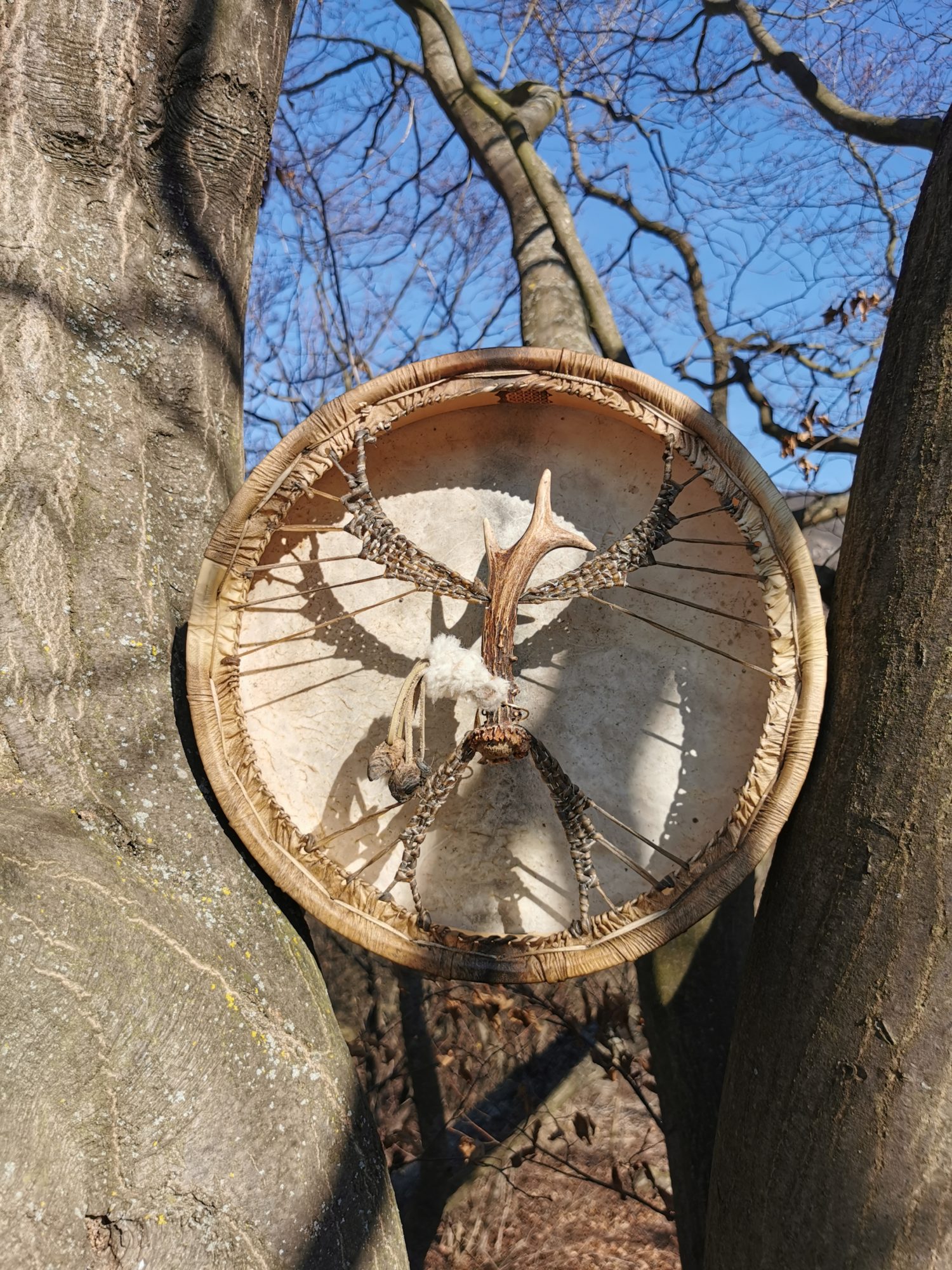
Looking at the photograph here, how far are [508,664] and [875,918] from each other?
565 millimetres

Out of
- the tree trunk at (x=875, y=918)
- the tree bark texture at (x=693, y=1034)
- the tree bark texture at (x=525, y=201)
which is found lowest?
the tree bark texture at (x=693, y=1034)

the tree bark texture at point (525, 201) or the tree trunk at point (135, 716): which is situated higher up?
the tree bark texture at point (525, 201)

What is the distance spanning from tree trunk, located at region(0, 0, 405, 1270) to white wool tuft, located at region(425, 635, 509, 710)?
14.4 inches

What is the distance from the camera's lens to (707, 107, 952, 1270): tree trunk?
39.6 inches

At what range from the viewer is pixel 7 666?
1.23m

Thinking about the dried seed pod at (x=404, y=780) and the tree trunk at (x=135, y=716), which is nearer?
the tree trunk at (x=135, y=716)

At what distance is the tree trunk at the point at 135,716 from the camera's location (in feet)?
3.33

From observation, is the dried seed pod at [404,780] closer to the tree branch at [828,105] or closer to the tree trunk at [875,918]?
the tree trunk at [875,918]

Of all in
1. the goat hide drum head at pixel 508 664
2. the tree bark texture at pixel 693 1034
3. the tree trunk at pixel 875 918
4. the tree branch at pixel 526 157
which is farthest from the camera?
the tree branch at pixel 526 157

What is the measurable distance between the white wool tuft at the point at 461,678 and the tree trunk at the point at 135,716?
1.20 feet

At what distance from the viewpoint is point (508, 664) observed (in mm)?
1340

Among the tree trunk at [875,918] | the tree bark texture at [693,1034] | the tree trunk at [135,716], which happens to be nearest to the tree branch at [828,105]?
the tree trunk at [875,918]

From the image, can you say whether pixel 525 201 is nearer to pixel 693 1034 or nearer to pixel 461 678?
pixel 461 678

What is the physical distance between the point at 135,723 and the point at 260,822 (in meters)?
0.22
